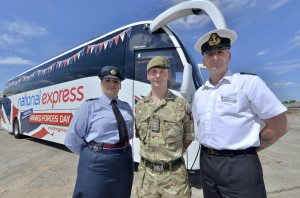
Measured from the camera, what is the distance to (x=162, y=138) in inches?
59.9

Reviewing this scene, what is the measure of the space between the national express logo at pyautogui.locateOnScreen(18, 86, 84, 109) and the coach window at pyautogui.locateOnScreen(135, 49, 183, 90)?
204 cm

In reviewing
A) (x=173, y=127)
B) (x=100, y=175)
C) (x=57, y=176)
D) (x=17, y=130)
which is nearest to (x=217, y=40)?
(x=173, y=127)

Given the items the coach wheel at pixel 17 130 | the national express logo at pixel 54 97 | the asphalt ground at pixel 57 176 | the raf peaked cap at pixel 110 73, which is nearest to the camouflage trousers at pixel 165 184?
the raf peaked cap at pixel 110 73

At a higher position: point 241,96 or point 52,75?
point 52,75

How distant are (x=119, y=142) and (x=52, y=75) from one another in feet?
18.3

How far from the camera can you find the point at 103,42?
4.36 m

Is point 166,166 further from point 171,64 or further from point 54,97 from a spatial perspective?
point 54,97

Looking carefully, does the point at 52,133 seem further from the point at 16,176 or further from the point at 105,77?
the point at 105,77

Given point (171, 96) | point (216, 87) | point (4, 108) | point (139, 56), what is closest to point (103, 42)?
point (139, 56)

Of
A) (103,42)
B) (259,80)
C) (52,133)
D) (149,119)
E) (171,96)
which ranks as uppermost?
(103,42)

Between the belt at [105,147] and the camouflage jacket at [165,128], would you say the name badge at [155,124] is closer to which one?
the camouflage jacket at [165,128]

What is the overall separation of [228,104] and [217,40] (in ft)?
1.94

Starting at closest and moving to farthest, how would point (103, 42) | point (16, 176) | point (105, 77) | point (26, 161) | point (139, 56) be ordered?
point (105, 77), point (139, 56), point (16, 176), point (103, 42), point (26, 161)

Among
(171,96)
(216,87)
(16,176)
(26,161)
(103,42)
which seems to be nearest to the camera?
(216,87)
